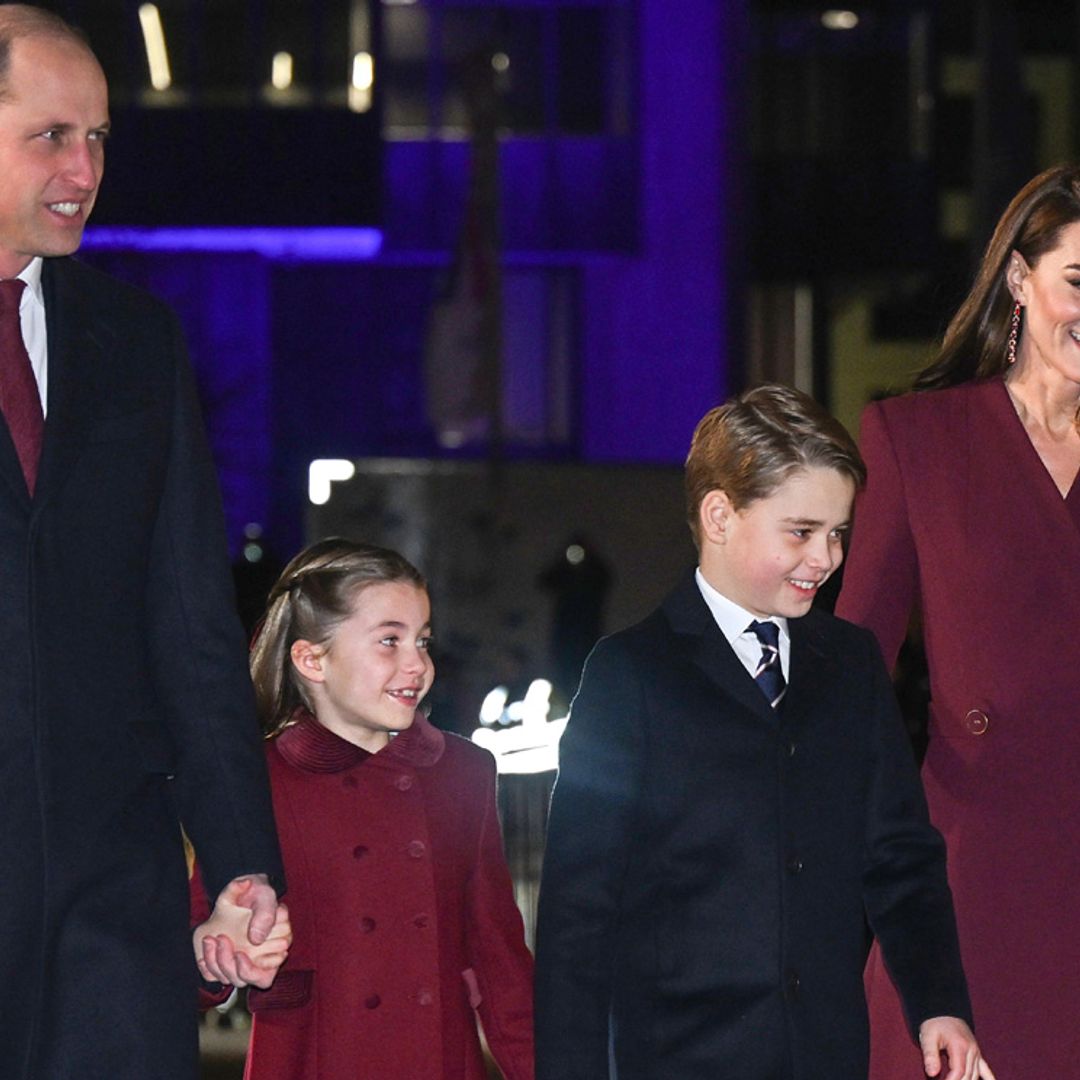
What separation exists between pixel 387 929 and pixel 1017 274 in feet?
5.47

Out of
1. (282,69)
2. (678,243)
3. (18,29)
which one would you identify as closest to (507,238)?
(678,243)

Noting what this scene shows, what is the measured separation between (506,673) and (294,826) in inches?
674

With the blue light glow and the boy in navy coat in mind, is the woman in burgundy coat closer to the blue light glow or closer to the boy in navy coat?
the boy in navy coat

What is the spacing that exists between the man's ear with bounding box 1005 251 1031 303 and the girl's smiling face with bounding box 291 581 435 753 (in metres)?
1.24

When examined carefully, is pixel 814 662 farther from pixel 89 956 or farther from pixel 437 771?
pixel 89 956

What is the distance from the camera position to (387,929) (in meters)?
4.27

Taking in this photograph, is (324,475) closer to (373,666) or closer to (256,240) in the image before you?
(256,240)

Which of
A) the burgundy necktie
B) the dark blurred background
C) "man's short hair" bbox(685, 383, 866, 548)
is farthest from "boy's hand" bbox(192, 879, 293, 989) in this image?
the dark blurred background

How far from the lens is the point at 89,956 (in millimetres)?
3357

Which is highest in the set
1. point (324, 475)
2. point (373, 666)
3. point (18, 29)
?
point (324, 475)

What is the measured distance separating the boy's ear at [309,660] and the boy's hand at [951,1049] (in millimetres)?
1252

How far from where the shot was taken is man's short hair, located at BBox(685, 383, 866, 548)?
4066mm

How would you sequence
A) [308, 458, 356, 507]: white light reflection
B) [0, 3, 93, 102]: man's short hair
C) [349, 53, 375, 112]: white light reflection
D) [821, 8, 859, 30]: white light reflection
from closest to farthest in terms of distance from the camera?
[0, 3, 93, 102]: man's short hair
[308, 458, 356, 507]: white light reflection
[349, 53, 375, 112]: white light reflection
[821, 8, 859, 30]: white light reflection

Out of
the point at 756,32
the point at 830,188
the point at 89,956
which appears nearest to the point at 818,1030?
the point at 89,956
